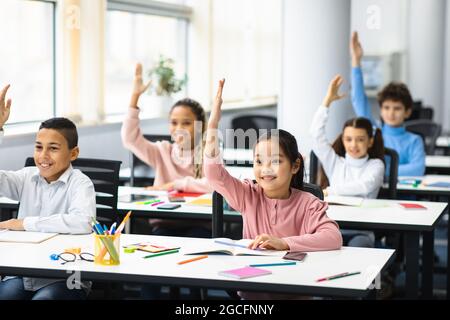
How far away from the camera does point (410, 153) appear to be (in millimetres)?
6191

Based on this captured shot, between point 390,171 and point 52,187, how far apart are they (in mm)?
2114

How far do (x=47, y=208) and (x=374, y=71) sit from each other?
9095 millimetres

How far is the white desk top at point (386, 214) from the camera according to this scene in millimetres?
4156

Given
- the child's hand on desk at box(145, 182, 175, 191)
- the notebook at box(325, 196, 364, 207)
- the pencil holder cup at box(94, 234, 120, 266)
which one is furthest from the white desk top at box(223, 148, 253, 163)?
the pencil holder cup at box(94, 234, 120, 266)

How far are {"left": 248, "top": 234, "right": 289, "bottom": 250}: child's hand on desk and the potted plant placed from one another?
435 cm

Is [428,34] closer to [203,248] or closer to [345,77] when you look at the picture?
[345,77]

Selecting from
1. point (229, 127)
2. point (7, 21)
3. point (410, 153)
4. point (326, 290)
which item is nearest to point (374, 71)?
point (229, 127)

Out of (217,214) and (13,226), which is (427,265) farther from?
(13,226)

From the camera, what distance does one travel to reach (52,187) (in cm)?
390

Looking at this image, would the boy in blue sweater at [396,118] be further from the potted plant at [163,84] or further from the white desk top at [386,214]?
the potted plant at [163,84]

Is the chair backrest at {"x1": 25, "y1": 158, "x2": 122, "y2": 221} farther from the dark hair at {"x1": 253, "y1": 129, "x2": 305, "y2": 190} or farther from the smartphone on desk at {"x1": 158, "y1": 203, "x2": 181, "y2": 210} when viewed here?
the dark hair at {"x1": 253, "y1": 129, "x2": 305, "y2": 190}

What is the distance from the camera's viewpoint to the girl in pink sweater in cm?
351

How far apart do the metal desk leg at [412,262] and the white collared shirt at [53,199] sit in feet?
5.01

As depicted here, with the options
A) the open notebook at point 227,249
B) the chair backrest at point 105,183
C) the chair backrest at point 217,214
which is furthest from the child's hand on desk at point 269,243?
the chair backrest at point 105,183
